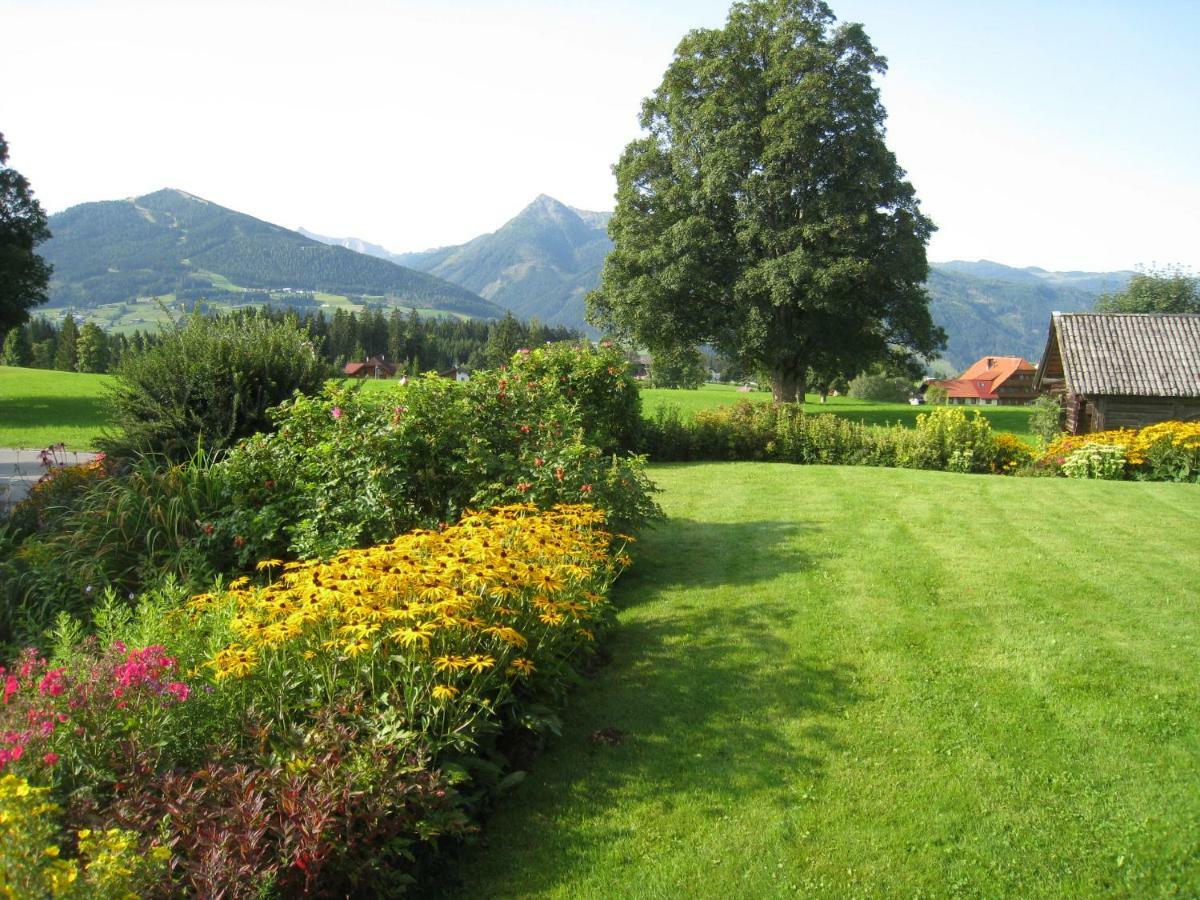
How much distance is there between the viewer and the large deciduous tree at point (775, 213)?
22.5 m

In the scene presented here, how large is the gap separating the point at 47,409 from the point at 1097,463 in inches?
1171

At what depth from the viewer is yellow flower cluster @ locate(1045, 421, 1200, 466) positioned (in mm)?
12211

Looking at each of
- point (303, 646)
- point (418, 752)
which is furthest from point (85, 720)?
point (418, 752)

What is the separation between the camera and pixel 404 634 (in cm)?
308

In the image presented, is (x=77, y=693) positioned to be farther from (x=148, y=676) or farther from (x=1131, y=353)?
(x=1131, y=353)

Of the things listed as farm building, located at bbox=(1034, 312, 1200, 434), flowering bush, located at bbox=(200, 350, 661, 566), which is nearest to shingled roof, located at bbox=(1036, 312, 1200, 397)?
farm building, located at bbox=(1034, 312, 1200, 434)

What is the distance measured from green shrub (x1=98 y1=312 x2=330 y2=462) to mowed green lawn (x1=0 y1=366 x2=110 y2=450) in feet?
3.71

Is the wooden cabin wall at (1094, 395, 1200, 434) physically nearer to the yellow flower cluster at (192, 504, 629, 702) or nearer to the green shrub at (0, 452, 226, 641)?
the yellow flower cluster at (192, 504, 629, 702)

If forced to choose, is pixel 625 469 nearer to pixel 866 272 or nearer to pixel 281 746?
pixel 281 746

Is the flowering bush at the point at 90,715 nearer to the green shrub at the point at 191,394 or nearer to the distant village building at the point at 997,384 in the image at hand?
the green shrub at the point at 191,394

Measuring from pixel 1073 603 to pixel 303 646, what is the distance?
536 centimetres

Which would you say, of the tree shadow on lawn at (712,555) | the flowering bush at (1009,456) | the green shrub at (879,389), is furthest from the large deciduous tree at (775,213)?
the green shrub at (879,389)

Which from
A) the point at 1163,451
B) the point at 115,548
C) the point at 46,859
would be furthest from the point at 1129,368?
the point at 46,859

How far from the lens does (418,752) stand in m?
2.96
